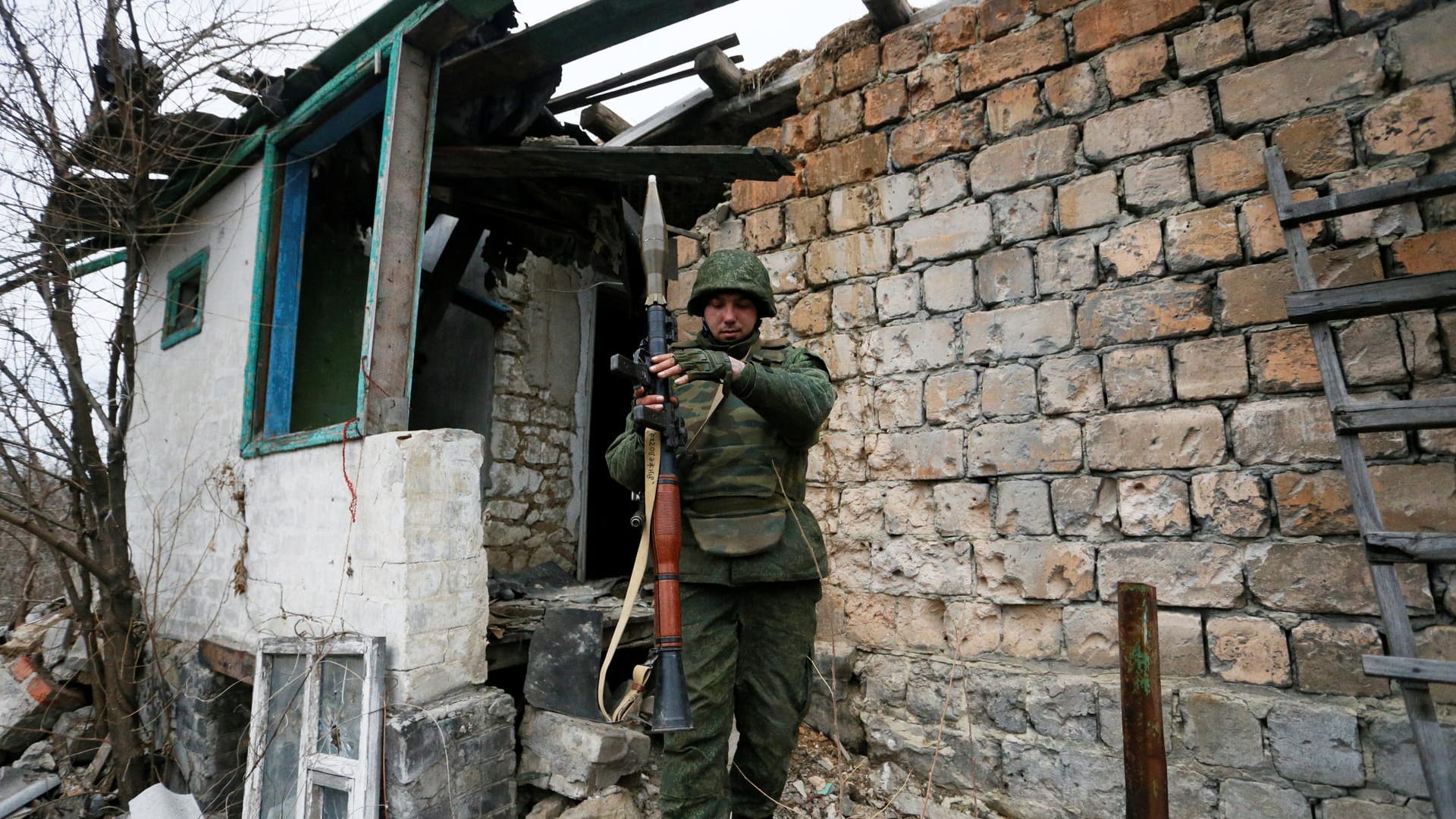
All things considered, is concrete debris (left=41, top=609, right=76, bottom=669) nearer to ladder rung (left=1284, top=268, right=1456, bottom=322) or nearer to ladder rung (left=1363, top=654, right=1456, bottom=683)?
ladder rung (left=1363, top=654, right=1456, bottom=683)

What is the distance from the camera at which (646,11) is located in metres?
3.25

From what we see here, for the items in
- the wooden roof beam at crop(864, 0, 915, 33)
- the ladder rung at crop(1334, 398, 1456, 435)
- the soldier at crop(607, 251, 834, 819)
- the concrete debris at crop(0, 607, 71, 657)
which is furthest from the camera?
the concrete debris at crop(0, 607, 71, 657)

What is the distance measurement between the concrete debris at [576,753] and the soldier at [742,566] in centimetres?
71

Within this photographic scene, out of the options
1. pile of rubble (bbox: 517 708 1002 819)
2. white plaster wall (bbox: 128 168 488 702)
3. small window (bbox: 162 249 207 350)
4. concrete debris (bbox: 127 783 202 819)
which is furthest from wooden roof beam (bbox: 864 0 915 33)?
concrete debris (bbox: 127 783 202 819)

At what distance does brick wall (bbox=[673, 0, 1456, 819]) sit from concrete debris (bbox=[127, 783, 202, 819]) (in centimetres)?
332

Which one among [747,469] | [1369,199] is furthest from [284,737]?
[1369,199]

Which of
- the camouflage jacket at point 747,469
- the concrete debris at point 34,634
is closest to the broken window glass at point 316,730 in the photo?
the camouflage jacket at point 747,469

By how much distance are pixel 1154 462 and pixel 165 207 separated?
644cm

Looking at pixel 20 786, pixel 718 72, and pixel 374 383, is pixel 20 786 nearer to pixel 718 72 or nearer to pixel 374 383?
pixel 374 383

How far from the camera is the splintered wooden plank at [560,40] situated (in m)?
3.23

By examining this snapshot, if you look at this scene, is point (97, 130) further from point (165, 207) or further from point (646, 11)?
point (646, 11)

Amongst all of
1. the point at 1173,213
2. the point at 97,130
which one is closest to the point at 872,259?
the point at 1173,213

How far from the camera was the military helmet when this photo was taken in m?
2.47

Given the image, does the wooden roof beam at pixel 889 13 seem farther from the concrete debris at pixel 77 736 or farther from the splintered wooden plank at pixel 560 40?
the concrete debris at pixel 77 736
